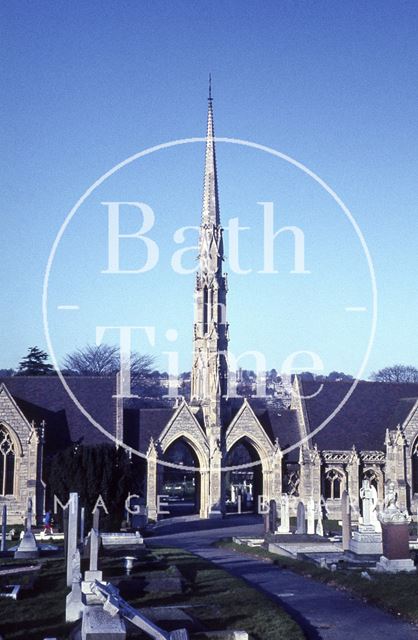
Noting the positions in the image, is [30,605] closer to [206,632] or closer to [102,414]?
[206,632]

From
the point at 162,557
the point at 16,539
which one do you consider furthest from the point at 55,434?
the point at 162,557

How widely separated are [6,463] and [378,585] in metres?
28.5

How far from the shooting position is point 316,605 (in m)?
17.2

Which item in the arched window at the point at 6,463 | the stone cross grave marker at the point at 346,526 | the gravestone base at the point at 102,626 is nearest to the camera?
the gravestone base at the point at 102,626

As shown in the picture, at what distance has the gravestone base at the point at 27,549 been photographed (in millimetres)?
26188

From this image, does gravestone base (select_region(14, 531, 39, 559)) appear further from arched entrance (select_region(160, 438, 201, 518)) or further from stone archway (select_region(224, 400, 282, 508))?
stone archway (select_region(224, 400, 282, 508))

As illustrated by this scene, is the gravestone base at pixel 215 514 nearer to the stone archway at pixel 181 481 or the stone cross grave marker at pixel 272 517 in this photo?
the stone archway at pixel 181 481

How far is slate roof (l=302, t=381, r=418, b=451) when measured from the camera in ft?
157

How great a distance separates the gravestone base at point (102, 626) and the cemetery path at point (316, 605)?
4.11m

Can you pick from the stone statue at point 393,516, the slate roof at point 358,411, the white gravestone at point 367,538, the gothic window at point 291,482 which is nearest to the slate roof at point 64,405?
the gothic window at point 291,482

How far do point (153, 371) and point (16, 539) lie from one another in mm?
67546


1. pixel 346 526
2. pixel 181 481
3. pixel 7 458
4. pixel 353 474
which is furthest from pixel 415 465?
pixel 181 481

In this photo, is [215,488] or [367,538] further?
[215,488]

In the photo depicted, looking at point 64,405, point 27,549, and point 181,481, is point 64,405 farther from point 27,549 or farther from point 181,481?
point 181,481
